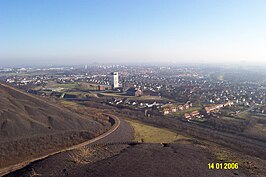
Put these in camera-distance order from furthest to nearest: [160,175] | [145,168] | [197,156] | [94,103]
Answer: [94,103] → [197,156] → [145,168] → [160,175]

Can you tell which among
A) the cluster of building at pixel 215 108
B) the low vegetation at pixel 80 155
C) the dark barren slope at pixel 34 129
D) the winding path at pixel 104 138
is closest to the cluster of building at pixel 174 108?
→ the cluster of building at pixel 215 108

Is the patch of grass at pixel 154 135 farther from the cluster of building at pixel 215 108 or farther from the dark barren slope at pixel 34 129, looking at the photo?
the cluster of building at pixel 215 108

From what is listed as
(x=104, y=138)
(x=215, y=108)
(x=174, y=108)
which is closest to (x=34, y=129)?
(x=104, y=138)

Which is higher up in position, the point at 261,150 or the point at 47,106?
the point at 47,106

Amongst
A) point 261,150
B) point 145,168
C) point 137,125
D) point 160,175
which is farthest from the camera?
point 137,125

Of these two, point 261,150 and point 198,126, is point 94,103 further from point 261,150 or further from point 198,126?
point 261,150

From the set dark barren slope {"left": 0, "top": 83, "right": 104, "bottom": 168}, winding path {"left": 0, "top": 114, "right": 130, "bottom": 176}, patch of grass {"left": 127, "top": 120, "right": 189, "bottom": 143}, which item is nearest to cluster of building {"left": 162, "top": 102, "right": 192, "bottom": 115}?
patch of grass {"left": 127, "top": 120, "right": 189, "bottom": 143}

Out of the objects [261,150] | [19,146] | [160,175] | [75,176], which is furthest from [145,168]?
[261,150]
